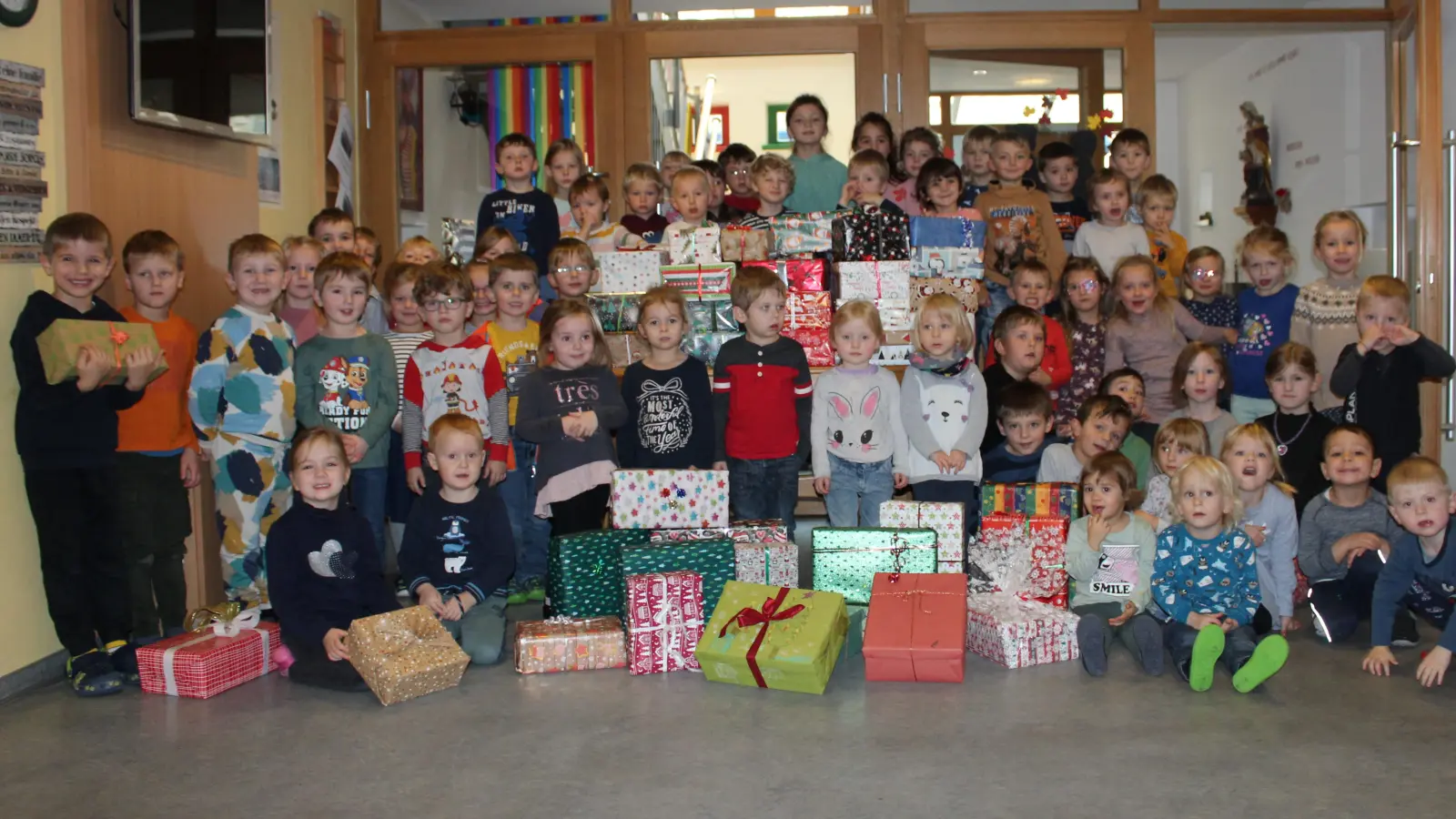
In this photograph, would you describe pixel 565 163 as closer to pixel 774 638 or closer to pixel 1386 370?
pixel 774 638

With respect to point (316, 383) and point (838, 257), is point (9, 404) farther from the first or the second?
point (838, 257)

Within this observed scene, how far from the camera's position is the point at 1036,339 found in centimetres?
491

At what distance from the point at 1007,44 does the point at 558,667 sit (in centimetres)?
440

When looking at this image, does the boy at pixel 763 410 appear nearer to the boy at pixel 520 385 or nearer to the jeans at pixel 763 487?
the jeans at pixel 763 487

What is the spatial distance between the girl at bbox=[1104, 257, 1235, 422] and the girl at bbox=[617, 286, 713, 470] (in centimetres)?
178

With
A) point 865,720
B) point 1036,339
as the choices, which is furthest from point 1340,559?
point 865,720

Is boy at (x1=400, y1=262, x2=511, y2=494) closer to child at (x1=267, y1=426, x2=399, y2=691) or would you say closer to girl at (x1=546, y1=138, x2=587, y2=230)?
child at (x1=267, y1=426, x2=399, y2=691)

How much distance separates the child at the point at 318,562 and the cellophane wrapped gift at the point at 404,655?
0.16m

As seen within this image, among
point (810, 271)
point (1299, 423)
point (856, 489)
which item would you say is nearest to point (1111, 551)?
point (856, 489)

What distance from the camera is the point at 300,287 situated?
15.6ft

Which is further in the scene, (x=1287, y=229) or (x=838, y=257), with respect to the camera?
(x=1287, y=229)

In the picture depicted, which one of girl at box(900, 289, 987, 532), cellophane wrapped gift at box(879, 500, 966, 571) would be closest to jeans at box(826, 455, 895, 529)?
girl at box(900, 289, 987, 532)

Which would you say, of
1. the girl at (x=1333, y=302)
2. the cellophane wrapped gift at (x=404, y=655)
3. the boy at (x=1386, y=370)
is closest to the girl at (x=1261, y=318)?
the girl at (x=1333, y=302)

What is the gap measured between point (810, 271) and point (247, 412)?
224 cm
